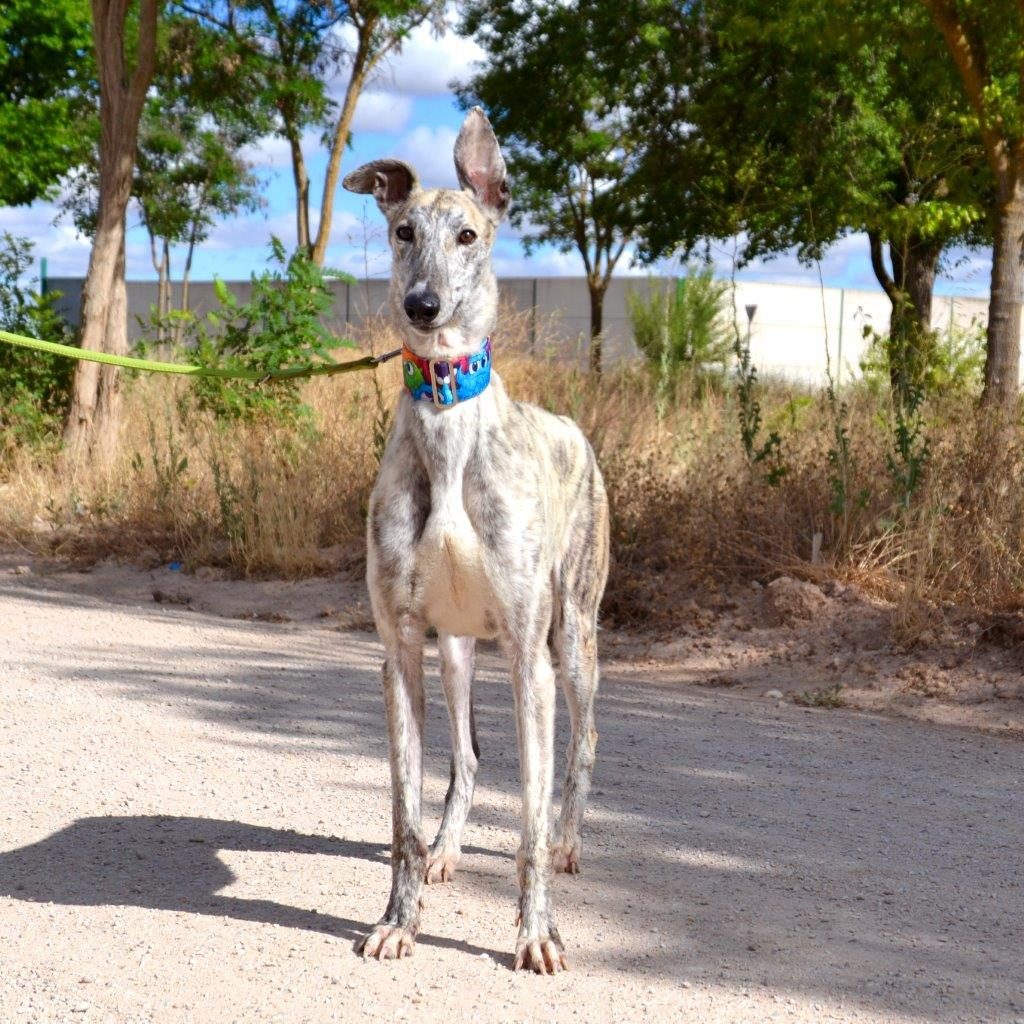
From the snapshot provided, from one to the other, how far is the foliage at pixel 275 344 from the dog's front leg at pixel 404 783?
9055 millimetres

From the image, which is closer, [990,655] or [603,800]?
[603,800]

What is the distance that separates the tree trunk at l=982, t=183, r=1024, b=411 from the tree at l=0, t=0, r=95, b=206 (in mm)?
22302

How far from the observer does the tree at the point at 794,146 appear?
19688 mm

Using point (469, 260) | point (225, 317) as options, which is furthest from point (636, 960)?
point (225, 317)

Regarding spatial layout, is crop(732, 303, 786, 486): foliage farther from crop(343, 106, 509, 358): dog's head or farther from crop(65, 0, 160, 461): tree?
crop(65, 0, 160, 461): tree

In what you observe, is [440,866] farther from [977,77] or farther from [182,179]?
[182,179]

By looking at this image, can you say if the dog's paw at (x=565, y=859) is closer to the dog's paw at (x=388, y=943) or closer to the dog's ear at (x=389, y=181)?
the dog's paw at (x=388, y=943)

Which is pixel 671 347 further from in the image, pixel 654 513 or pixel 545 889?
pixel 545 889

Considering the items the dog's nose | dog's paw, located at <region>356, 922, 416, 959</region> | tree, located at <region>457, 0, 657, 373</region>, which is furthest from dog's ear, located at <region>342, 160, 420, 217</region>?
tree, located at <region>457, 0, 657, 373</region>

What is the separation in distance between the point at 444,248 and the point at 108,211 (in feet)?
36.7

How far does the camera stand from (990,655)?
315 inches

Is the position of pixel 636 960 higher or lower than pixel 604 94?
lower

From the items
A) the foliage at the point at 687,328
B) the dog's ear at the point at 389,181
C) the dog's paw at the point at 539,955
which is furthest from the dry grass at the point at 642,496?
the dog's ear at the point at 389,181

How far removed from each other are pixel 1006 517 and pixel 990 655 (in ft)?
3.79
